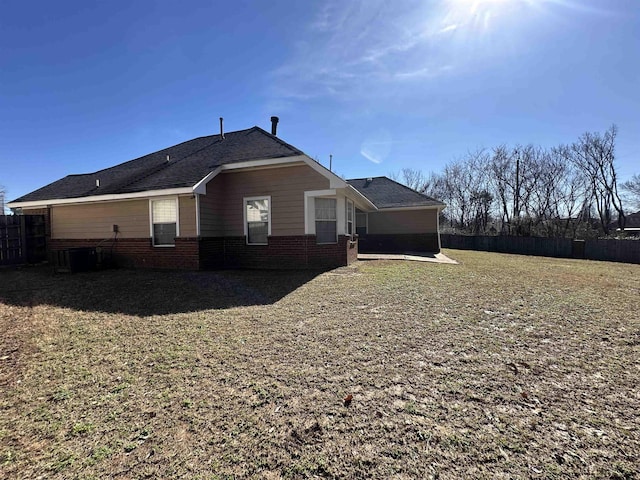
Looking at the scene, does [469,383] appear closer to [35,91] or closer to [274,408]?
[274,408]

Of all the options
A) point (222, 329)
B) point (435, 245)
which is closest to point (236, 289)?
point (222, 329)

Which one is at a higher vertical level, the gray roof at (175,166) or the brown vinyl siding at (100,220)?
the gray roof at (175,166)

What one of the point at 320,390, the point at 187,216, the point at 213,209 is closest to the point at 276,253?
the point at 213,209

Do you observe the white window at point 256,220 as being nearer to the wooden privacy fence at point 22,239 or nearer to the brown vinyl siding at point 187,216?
the brown vinyl siding at point 187,216

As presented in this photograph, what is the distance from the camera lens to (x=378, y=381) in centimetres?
295

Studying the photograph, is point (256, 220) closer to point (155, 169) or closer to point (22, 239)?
point (155, 169)

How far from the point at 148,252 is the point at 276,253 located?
424 cm

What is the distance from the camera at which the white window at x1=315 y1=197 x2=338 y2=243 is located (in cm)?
1046

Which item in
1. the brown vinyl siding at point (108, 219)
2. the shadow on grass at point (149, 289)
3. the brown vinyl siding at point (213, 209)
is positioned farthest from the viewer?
the brown vinyl siding at point (213, 209)

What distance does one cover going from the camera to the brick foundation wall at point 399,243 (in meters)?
17.9

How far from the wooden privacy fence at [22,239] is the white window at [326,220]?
35.2 feet

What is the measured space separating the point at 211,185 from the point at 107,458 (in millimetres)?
9079

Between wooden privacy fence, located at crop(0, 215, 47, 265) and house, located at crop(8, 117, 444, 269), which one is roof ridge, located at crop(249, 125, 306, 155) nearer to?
house, located at crop(8, 117, 444, 269)

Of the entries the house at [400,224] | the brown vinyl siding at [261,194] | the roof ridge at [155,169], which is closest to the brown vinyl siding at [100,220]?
the roof ridge at [155,169]
